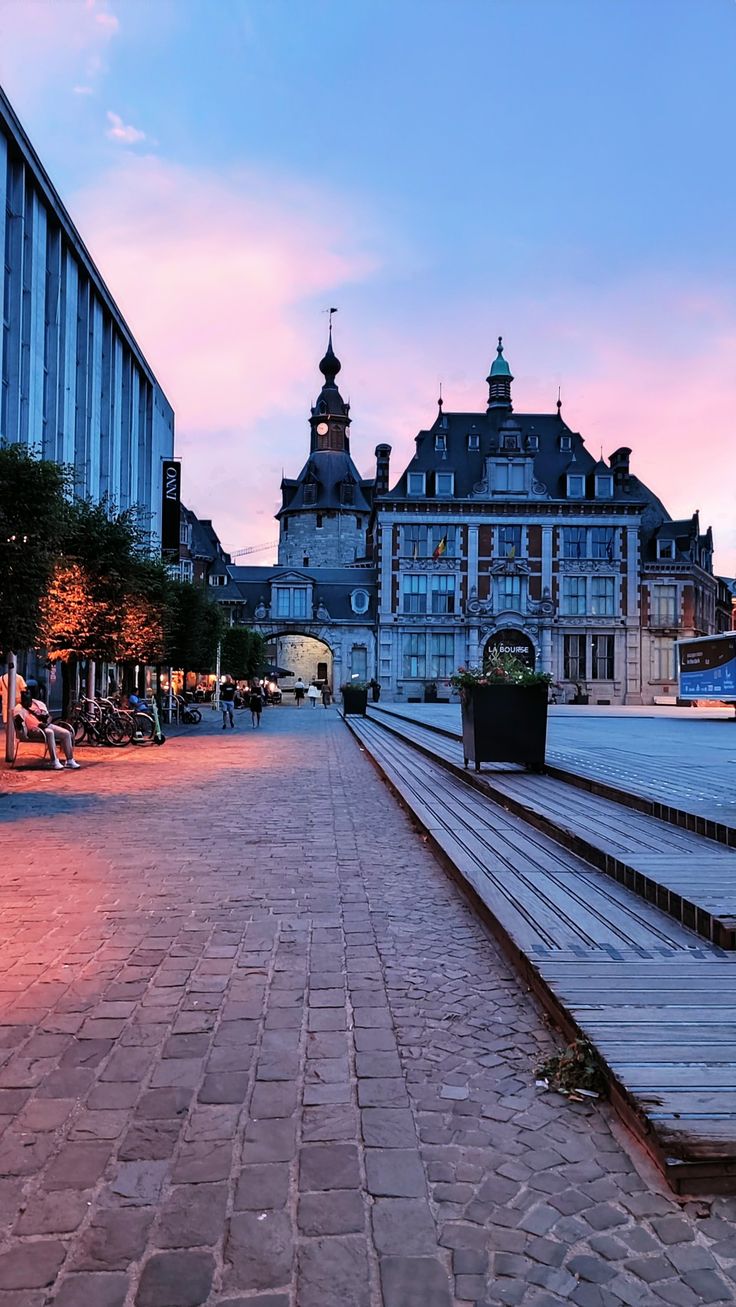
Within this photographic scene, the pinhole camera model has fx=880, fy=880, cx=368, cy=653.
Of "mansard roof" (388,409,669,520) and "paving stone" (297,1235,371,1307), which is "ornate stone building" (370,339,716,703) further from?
"paving stone" (297,1235,371,1307)

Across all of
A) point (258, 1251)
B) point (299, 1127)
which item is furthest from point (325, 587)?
point (258, 1251)

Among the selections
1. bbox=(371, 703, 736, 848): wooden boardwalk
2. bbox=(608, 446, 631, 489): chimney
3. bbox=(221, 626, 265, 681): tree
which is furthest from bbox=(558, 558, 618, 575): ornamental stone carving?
bbox=(371, 703, 736, 848): wooden boardwalk

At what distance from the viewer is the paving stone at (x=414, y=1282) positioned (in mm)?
2023

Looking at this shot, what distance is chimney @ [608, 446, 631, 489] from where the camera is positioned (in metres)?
63.8

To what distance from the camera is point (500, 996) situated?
404 cm

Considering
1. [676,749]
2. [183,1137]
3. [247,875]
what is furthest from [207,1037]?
[676,749]

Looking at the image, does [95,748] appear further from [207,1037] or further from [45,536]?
[207,1037]

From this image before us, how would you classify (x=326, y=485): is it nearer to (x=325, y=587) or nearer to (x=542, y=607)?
(x=325, y=587)

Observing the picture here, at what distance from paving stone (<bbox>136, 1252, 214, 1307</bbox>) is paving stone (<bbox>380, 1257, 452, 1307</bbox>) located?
1.39 feet

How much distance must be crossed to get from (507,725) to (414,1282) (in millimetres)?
9559

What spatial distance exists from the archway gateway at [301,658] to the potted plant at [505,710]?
54907 mm

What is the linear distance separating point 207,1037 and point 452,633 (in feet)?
189

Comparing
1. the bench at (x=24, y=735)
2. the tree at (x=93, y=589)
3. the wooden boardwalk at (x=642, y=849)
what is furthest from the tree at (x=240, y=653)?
the wooden boardwalk at (x=642, y=849)

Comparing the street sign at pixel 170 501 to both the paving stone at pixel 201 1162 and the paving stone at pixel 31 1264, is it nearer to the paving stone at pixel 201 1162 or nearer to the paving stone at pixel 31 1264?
the paving stone at pixel 201 1162
